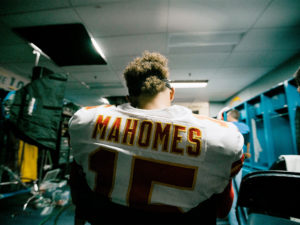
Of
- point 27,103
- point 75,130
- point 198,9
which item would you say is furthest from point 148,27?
point 75,130

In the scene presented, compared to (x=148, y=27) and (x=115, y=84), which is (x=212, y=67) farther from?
(x=115, y=84)

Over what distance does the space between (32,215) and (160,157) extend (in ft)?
8.38

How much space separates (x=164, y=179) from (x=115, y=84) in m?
4.91

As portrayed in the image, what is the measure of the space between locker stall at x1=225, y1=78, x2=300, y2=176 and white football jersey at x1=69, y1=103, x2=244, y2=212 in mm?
2238

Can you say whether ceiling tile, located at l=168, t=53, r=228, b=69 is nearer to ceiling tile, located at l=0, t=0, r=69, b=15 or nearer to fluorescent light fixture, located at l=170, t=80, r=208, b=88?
fluorescent light fixture, located at l=170, t=80, r=208, b=88

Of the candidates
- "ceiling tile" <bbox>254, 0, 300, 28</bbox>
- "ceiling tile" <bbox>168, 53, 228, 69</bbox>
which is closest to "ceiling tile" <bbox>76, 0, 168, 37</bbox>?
"ceiling tile" <bbox>168, 53, 228, 69</bbox>

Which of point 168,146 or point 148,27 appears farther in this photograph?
point 148,27

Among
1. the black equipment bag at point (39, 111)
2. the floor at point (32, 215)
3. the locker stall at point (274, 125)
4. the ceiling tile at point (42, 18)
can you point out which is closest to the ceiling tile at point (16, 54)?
the ceiling tile at point (42, 18)

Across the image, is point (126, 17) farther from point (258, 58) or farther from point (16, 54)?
point (258, 58)

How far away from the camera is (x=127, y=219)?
58cm

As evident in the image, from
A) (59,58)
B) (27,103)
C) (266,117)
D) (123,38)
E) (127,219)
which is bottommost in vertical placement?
(127,219)

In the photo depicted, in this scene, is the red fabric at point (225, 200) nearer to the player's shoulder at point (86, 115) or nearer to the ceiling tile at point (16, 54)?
the player's shoulder at point (86, 115)

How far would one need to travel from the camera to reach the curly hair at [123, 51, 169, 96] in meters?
0.71

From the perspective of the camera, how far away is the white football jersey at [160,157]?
55 centimetres
